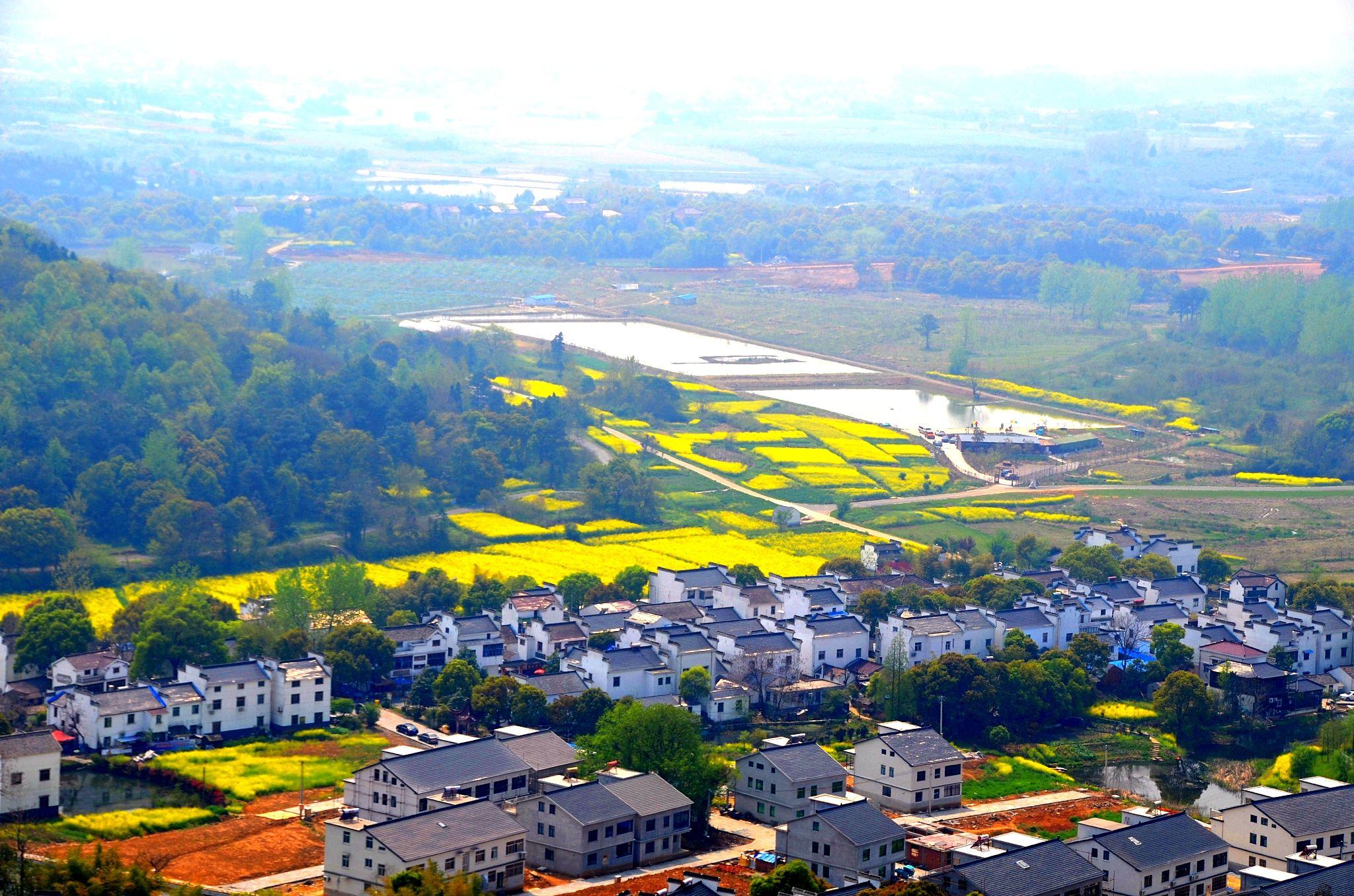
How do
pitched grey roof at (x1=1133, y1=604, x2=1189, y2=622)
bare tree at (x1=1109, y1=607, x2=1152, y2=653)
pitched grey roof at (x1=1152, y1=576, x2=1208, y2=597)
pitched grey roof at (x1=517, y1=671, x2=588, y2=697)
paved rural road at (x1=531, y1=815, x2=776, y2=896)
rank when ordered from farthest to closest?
1. pitched grey roof at (x1=1152, y1=576, x2=1208, y2=597)
2. pitched grey roof at (x1=1133, y1=604, x2=1189, y2=622)
3. bare tree at (x1=1109, y1=607, x2=1152, y2=653)
4. pitched grey roof at (x1=517, y1=671, x2=588, y2=697)
5. paved rural road at (x1=531, y1=815, x2=776, y2=896)

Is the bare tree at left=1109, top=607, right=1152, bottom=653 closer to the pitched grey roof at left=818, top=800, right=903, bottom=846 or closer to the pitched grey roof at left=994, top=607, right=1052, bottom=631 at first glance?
the pitched grey roof at left=994, top=607, right=1052, bottom=631

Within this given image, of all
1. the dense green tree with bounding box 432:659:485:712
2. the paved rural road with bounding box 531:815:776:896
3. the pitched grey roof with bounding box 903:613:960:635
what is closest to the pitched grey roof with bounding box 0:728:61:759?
the dense green tree with bounding box 432:659:485:712

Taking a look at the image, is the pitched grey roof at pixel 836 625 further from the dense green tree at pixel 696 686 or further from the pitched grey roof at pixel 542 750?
the pitched grey roof at pixel 542 750

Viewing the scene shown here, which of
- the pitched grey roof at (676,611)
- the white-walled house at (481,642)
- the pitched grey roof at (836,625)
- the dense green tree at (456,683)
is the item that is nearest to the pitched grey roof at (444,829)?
the dense green tree at (456,683)

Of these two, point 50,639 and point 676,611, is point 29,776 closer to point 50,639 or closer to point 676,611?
point 50,639

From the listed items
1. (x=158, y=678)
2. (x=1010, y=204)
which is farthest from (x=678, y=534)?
(x=1010, y=204)

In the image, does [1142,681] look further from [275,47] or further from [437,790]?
[275,47]

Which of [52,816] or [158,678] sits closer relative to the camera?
[52,816]

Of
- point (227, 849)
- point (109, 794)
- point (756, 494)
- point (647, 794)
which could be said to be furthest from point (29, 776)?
point (756, 494)
